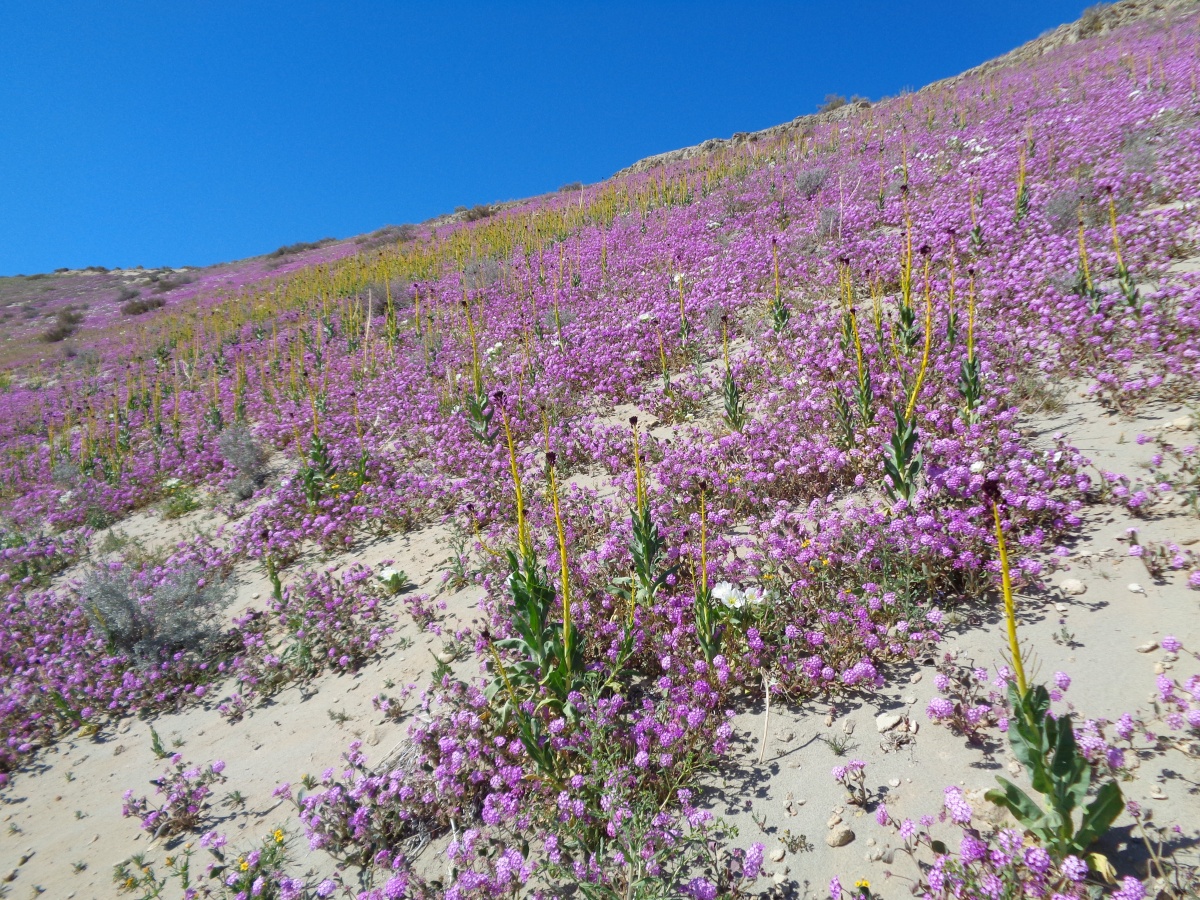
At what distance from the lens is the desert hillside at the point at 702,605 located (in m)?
2.54

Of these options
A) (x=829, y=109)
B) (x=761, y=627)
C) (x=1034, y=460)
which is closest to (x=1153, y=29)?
(x=829, y=109)

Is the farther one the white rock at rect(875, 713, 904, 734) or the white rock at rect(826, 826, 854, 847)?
the white rock at rect(875, 713, 904, 734)

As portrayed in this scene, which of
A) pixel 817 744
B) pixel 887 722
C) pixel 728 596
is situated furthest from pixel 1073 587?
pixel 728 596

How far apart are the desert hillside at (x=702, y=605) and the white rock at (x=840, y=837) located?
2 centimetres

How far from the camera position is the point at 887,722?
2.91m

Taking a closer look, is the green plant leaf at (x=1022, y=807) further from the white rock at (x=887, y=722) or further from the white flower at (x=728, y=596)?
the white flower at (x=728, y=596)

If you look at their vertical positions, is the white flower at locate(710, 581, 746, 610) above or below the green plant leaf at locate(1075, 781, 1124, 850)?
above

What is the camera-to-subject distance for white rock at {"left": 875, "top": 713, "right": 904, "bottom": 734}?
2898mm

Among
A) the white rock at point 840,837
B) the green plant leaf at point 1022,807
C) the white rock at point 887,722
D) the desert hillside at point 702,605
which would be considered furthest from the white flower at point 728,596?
the green plant leaf at point 1022,807

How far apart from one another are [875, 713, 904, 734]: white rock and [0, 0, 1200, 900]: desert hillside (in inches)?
0.5

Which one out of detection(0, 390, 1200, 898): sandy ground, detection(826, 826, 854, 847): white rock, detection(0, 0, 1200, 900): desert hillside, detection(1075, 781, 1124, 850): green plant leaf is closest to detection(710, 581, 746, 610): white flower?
detection(0, 0, 1200, 900): desert hillside

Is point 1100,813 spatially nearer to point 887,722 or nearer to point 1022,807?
point 1022,807

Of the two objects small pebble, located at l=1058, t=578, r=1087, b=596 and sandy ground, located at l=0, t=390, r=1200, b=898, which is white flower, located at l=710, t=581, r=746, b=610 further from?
small pebble, located at l=1058, t=578, r=1087, b=596

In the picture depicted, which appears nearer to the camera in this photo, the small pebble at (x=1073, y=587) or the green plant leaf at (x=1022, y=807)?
the green plant leaf at (x=1022, y=807)
